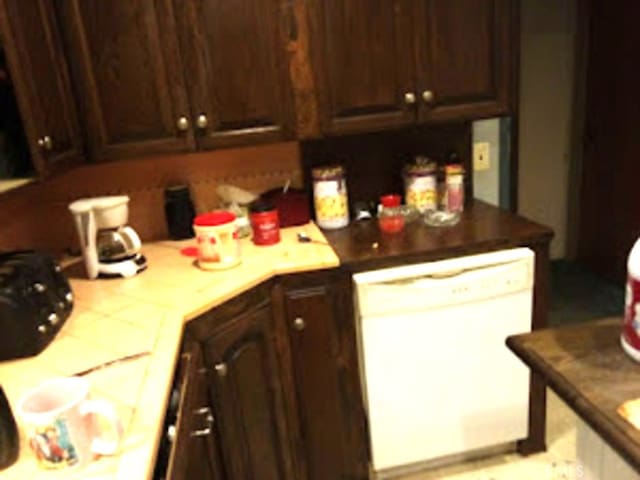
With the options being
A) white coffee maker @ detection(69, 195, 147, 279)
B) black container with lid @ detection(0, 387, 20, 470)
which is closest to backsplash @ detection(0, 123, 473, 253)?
white coffee maker @ detection(69, 195, 147, 279)

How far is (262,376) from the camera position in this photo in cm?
170

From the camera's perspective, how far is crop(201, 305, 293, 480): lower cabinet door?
155cm

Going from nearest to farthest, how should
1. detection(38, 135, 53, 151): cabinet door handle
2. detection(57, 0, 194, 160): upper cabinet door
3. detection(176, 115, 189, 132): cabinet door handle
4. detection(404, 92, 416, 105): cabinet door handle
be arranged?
detection(38, 135, 53, 151): cabinet door handle < detection(57, 0, 194, 160): upper cabinet door < detection(176, 115, 189, 132): cabinet door handle < detection(404, 92, 416, 105): cabinet door handle

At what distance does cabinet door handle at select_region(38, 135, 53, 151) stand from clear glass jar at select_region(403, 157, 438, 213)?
1.20 m

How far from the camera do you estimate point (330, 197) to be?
1978 mm

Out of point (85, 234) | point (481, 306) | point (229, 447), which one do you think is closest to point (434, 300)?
point (481, 306)

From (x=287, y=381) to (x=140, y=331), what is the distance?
60cm

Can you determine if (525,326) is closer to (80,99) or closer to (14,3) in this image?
(80,99)

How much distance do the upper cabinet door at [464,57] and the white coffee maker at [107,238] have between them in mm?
1056

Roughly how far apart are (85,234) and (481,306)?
4.11 ft

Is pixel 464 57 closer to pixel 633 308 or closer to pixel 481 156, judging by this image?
pixel 481 156

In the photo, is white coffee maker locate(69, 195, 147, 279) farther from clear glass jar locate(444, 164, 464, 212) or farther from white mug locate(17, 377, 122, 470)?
clear glass jar locate(444, 164, 464, 212)

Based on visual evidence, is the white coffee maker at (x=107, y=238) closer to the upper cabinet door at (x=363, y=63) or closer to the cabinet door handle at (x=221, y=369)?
the cabinet door handle at (x=221, y=369)

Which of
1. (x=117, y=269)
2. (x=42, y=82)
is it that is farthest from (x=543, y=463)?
(x=42, y=82)
